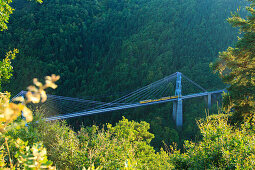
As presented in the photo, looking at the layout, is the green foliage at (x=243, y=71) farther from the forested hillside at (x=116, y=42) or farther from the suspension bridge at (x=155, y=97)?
the forested hillside at (x=116, y=42)

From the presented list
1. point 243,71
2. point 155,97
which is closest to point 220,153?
point 243,71

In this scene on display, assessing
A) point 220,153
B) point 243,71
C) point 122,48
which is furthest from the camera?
point 122,48

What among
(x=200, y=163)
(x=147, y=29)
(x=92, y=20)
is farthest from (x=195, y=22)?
(x=200, y=163)

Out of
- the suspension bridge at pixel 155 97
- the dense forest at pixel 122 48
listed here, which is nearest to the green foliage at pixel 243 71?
the dense forest at pixel 122 48

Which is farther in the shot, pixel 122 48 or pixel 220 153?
pixel 122 48

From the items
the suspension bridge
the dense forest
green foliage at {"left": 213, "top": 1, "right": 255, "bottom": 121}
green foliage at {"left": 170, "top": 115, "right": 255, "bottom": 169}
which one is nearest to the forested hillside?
the dense forest

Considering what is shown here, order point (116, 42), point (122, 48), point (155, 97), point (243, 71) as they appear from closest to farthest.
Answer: point (243, 71) < point (155, 97) < point (122, 48) < point (116, 42)

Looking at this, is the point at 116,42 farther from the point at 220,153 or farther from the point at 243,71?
the point at 220,153

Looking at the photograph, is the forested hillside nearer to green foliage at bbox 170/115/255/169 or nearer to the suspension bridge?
the suspension bridge
